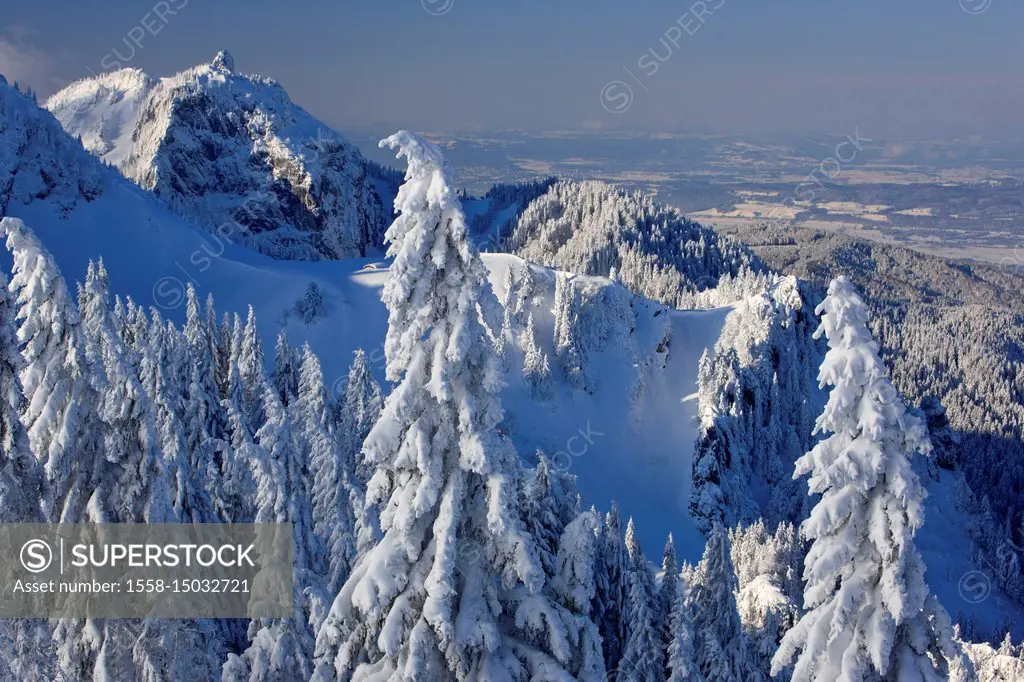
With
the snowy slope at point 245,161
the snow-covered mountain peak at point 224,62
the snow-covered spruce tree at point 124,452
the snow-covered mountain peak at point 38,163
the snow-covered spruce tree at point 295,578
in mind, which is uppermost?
the snow-covered mountain peak at point 224,62

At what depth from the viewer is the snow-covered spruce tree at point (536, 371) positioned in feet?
226

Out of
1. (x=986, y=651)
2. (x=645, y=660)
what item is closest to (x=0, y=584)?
(x=645, y=660)

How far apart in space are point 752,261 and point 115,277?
139500mm

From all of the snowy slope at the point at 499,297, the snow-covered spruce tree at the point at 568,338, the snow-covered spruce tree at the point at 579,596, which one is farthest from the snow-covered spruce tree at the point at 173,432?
the snow-covered spruce tree at the point at 568,338

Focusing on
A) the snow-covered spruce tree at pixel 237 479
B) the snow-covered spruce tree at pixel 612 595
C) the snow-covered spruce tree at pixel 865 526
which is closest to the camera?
the snow-covered spruce tree at pixel 865 526

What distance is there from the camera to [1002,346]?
192000mm

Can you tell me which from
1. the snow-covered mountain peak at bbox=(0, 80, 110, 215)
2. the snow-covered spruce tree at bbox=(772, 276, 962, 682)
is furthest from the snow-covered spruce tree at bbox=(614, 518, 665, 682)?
the snow-covered mountain peak at bbox=(0, 80, 110, 215)

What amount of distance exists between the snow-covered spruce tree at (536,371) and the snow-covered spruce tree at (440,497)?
57878 mm

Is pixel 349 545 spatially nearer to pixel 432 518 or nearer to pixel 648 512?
pixel 432 518

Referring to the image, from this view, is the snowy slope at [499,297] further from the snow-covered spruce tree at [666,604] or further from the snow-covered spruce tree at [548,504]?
the snow-covered spruce tree at [548,504]

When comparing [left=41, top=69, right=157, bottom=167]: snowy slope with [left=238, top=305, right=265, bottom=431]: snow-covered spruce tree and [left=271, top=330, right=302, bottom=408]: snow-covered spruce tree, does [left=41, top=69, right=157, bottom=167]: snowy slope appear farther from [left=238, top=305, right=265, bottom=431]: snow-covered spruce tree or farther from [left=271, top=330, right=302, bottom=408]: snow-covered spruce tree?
[left=238, top=305, right=265, bottom=431]: snow-covered spruce tree

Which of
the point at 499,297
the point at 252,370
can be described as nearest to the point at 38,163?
the point at 499,297

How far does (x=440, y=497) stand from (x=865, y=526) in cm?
592

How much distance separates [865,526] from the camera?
11.0 meters
